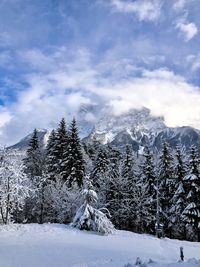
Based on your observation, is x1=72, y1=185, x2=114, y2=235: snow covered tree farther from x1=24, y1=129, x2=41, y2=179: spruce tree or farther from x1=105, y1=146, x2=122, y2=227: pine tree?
x1=24, y1=129, x2=41, y2=179: spruce tree

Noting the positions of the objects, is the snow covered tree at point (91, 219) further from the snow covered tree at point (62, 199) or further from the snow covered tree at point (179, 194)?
the snow covered tree at point (179, 194)

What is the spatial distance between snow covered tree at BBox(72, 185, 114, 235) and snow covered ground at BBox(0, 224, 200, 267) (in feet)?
2.57

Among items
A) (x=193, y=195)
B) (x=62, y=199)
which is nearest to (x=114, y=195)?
(x=62, y=199)

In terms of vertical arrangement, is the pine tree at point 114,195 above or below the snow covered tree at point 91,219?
above

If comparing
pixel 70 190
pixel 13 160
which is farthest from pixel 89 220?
pixel 70 190

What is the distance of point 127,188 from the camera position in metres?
46.0

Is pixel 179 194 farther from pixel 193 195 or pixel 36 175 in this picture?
pixel 36 175

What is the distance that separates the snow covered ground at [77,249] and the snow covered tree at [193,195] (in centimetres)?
601

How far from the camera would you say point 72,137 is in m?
46.2

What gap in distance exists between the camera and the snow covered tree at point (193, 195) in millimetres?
36094

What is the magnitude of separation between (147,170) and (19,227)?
20.3m

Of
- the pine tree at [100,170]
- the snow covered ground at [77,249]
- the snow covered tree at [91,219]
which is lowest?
the snow covered ground at [77,249]

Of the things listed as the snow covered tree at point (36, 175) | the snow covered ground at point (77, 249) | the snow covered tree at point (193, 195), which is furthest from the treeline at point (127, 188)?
the snow covered ground at point (77, 249)

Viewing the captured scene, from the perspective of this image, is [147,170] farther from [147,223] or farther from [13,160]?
[13,160]
